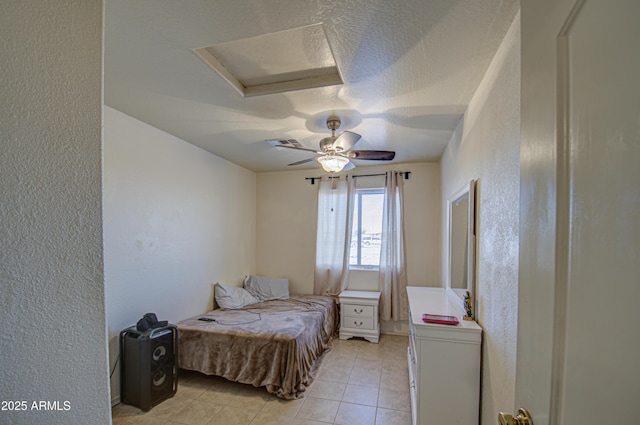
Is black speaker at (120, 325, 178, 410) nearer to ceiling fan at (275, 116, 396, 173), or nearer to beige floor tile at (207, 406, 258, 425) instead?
beige floor tile at (207, 406, 258, 425)

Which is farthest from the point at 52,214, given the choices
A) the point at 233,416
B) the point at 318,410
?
the point at 318,410

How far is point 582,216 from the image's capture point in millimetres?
472

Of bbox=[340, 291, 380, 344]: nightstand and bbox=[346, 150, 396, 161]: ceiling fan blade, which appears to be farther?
bbox=[340, 291, 380, 344]: nightstand

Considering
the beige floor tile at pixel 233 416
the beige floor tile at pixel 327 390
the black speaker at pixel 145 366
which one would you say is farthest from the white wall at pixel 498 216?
the black speaker at pixel 145 366

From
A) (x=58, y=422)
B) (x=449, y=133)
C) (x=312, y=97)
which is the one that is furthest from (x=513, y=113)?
(x=58, y=422)

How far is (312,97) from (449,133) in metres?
1.59

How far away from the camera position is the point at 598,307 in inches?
17.1

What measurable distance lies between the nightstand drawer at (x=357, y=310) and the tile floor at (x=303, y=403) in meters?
0.73

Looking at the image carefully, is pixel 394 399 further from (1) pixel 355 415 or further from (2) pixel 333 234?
(2) pixel 333 234

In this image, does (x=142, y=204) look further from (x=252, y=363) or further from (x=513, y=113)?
(x=513, y=113)

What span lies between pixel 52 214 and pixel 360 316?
3681 mm

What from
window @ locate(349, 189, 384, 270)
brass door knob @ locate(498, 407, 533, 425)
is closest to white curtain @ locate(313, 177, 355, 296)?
window @ locate(349, 189, 384, 270)

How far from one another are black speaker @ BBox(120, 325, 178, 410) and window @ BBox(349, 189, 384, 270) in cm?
270

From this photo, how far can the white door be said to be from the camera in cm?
38
